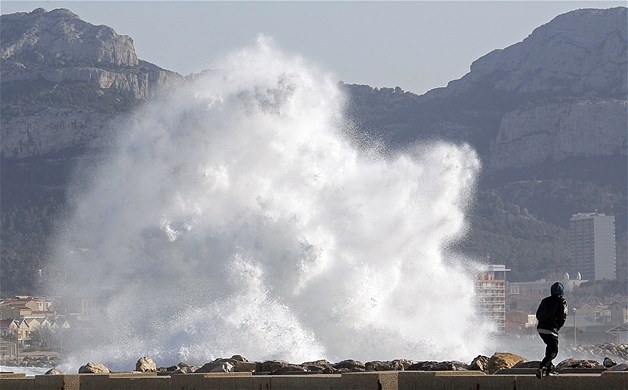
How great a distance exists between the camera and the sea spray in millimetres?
61031

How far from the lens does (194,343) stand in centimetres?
5866

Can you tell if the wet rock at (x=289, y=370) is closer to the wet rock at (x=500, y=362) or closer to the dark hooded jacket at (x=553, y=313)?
the wet rock at (x=500, y=362)

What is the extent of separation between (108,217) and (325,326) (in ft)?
61.6

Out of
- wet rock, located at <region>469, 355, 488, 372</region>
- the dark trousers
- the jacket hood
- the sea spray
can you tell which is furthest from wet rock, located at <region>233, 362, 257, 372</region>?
the sea spray

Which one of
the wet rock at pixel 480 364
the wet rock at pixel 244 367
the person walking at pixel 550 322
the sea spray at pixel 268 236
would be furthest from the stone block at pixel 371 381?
the sea spray at pixel 268 236

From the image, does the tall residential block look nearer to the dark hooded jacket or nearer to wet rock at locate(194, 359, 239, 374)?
wet rock at locate(194, 359, 239, 374)

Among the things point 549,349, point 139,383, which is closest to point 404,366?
point 139,383

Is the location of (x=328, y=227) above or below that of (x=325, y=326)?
above

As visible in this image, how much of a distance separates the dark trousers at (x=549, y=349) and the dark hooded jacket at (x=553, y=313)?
0.06 m

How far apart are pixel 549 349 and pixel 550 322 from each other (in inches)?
12.0

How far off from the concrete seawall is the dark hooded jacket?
1.87 ft

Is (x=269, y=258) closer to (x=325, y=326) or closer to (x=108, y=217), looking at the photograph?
(x=325, y=326)

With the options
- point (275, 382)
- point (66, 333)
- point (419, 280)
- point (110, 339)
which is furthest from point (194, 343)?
point (66, 333)

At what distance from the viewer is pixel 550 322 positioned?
16.5m
